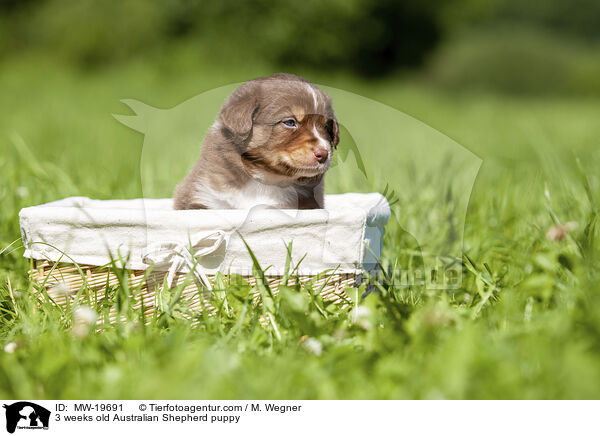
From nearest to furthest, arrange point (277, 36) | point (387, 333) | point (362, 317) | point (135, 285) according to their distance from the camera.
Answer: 1. point (387, 333)
2. point (362, 317)
3. point (135, 285)
4. point (277, 36)

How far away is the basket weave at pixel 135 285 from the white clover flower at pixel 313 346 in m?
0.35

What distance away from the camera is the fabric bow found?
2.03 metres

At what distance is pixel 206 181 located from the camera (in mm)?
2340

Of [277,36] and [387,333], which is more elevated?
[277,36]

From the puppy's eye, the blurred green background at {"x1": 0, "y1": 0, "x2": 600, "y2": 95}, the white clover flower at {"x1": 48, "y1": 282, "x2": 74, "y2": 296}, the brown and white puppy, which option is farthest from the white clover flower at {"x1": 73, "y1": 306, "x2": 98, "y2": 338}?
the blurred green background at {"x1": 0, "y1": 0, "x2": 600, "y2": 95}

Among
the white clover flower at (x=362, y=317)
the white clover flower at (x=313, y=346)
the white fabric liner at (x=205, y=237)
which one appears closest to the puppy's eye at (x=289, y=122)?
the white fabric liner at (x=205, y=237)

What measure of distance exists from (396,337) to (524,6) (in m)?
22.4

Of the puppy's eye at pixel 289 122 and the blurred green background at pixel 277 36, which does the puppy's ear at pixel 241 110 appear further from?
the blurred green background at pixel 277 36

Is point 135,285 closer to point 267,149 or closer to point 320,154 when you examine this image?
point 267,149

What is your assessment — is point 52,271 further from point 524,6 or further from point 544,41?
point 524,6

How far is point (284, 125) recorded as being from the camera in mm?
2154

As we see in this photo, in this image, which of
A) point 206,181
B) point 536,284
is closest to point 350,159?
point 206,181

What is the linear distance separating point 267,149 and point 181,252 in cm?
48

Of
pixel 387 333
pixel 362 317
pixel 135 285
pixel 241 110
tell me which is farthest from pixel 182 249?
pixel 387 333
